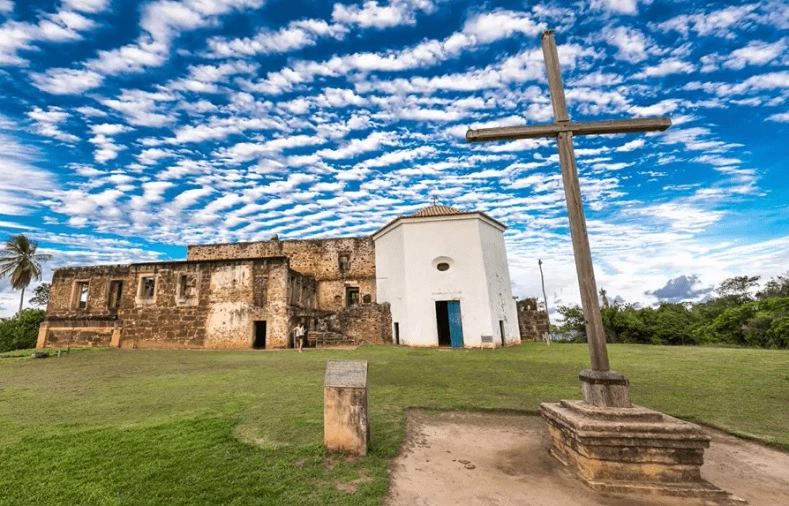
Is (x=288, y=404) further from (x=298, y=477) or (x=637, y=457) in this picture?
(x=637, y=457)

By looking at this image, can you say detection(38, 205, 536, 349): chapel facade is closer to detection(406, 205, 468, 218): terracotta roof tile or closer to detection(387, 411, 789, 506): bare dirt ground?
detection(406, 205, 468, 218): terracotta roof tile

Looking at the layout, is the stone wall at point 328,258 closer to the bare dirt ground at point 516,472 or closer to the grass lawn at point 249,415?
the grass lawn at point 249,415

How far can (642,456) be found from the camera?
125 inches

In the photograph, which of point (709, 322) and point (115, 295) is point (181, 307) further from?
point (709, 322)

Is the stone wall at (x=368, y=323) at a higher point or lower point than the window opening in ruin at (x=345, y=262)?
lower

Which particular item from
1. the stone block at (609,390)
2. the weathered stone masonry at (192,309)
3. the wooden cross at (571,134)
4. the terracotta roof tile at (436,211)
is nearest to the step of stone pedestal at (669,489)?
the stone block at (609,390)

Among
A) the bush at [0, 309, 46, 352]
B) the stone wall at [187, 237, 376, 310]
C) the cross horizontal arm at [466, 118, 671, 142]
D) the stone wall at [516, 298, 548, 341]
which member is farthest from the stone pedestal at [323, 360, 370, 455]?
the bush at [0, 309, 46, 352]

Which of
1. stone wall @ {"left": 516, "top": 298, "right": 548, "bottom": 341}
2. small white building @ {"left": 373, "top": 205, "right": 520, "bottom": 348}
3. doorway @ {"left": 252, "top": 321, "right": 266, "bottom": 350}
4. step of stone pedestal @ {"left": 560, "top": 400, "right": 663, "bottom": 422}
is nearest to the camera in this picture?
step of stone pedestal @ {"left": 560, "top": 400, "right": 663, "bottom": 422}

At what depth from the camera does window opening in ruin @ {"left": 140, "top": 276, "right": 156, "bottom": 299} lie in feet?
60.1

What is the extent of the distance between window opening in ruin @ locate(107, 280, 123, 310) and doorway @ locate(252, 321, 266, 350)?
8.17 meters

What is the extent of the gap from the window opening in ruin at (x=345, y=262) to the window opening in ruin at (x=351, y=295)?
4.70 ft

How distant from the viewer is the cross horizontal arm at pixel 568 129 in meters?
4.38

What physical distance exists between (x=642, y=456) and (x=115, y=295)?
24366 millimetres

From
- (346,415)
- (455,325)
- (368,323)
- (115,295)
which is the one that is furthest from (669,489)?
(115,295)
